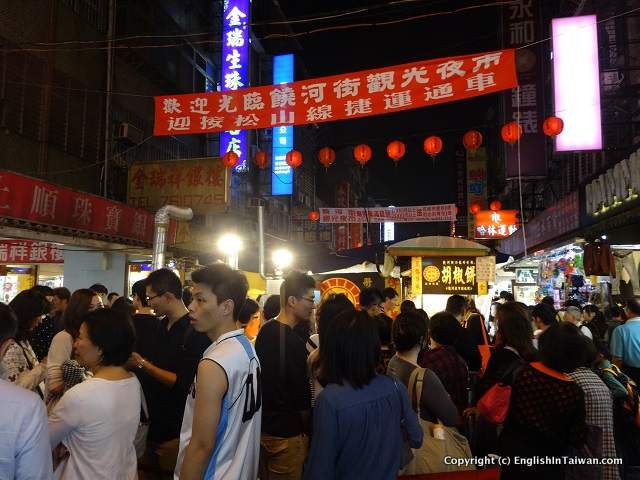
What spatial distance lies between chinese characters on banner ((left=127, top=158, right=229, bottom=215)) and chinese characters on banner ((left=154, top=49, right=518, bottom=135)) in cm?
618

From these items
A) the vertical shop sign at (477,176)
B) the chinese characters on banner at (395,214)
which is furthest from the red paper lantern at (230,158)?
the vertical shop sign at (477,176)

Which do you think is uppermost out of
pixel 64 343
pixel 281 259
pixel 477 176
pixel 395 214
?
pixel 477 176

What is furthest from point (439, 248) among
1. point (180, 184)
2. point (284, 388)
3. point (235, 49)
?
point (235, 49)

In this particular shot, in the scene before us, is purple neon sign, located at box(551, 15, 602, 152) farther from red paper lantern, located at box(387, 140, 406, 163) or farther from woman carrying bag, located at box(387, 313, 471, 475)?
woman carrying bag, located at box(387, 313, 471, 475)

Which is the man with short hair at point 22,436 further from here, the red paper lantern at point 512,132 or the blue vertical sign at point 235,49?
the blue vertical sign at point 235,49

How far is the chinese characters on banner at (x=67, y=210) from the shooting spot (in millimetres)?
9297

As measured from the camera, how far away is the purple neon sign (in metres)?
10.8

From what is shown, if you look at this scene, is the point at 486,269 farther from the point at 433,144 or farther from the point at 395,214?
the point at 395,214

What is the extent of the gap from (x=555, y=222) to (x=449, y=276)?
2.90 m

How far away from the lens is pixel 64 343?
457cm

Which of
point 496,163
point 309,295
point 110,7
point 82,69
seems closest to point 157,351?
point 309,295

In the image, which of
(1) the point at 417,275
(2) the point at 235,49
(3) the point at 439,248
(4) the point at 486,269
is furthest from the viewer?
(2) the point at 235,49

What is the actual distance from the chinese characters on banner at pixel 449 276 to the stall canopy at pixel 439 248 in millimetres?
245

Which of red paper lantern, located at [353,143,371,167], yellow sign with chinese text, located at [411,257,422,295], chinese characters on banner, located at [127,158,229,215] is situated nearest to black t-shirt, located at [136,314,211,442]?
yellow sign with chinese text, located at [411,257,422,295]
